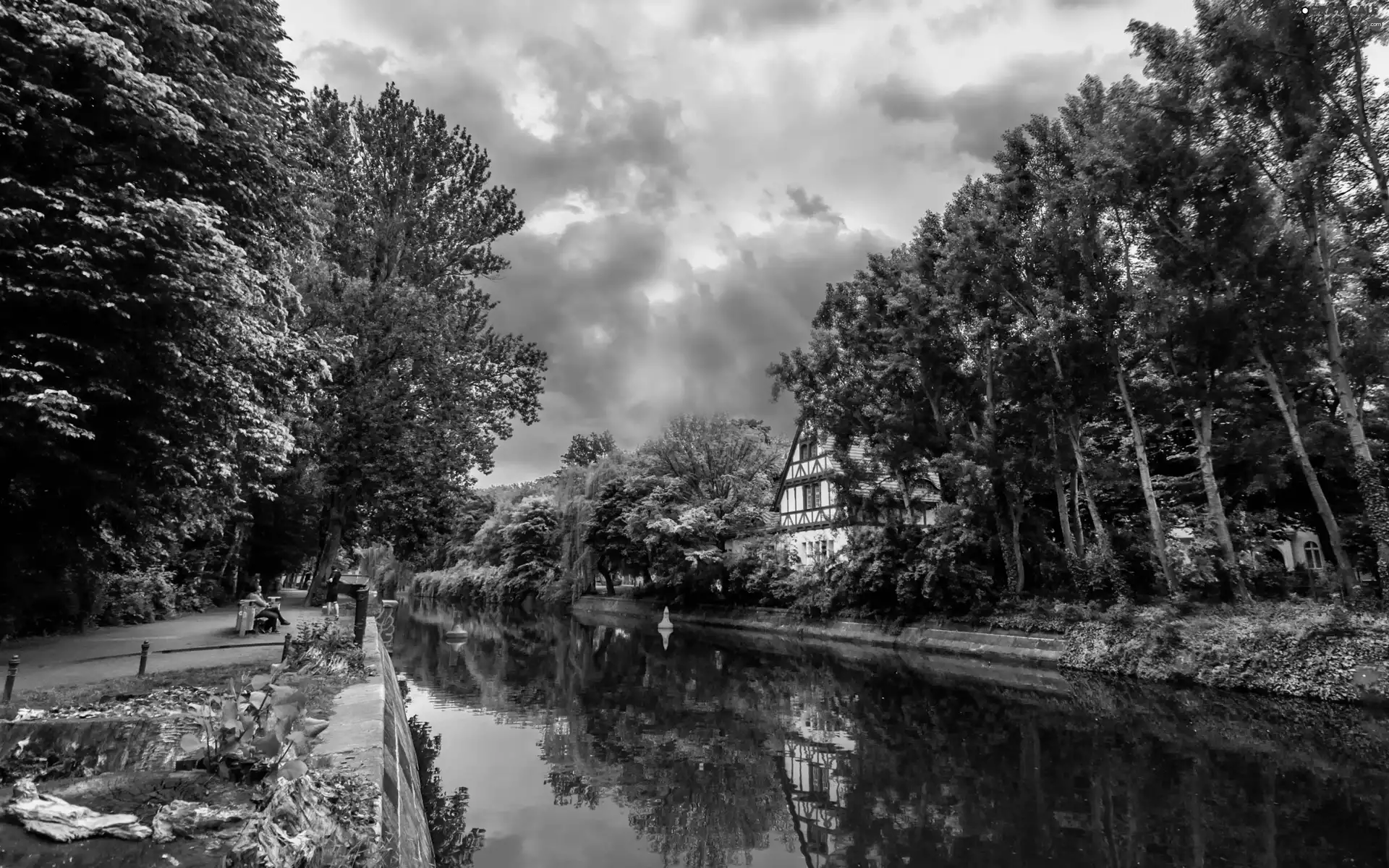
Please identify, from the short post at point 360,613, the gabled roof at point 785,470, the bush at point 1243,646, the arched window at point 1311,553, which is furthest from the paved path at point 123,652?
the arched window at point 1311,553

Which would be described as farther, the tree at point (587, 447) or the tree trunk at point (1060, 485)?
the tree at point (587, 447)

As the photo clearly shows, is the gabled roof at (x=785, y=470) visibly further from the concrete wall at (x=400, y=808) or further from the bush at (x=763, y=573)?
the concrete wall at (x=400, y=808)

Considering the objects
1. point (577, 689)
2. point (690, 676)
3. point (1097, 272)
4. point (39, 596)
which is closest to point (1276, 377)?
point (1097, 272)

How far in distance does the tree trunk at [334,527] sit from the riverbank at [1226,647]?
21.2 metres

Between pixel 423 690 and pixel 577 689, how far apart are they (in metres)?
4.01

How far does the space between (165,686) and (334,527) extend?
16.5m

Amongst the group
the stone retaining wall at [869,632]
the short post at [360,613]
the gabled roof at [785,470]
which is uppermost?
the gabled roof at [785,470]

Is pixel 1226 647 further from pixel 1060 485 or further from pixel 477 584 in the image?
pixel 477 584

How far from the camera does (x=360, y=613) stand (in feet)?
47.4

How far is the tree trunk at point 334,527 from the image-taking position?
24156 millimetres

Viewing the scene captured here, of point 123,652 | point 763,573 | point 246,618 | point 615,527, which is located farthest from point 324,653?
point 615,527

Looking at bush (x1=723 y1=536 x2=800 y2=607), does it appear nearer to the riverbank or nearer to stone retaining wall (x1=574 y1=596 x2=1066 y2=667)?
stone retaining wall (x1=574 y1=596 x2=1066 y2=667)

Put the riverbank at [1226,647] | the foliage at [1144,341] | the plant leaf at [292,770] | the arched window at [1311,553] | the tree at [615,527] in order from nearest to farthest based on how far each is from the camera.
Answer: the plant leaf at [292,770] < the riverbank at [1226,647] < the foliage at [1144,341] < the arched window at [1311,553] < the tree at [615,527]

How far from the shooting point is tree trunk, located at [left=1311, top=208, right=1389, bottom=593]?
605 inches
